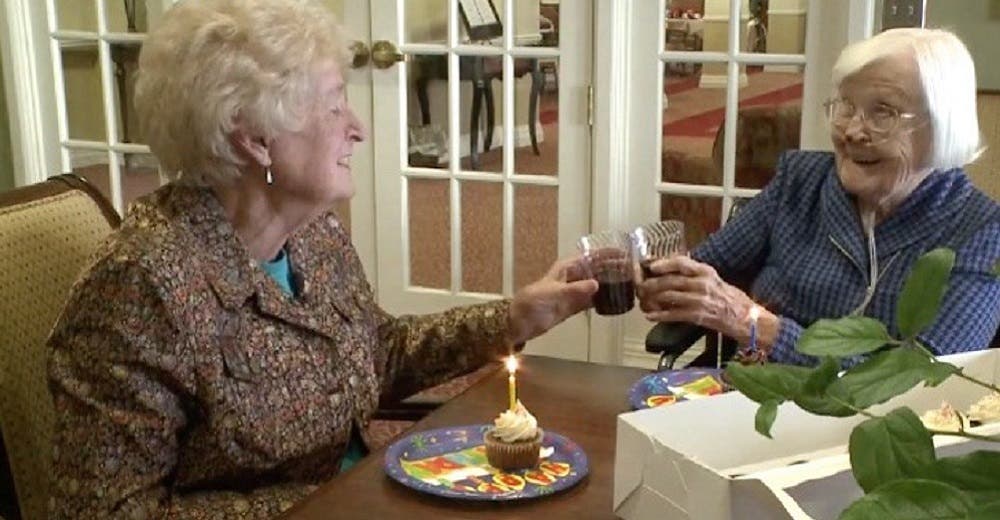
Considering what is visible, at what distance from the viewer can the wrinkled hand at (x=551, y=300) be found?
183cm

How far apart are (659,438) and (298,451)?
25.5 inches

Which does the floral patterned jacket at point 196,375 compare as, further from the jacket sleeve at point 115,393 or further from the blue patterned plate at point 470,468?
the blue patterned plate at point 470,468

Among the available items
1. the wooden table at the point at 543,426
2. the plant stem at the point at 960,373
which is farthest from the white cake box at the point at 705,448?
the plant stem at the point at 960,373

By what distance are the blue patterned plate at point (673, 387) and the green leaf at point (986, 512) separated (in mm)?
1004

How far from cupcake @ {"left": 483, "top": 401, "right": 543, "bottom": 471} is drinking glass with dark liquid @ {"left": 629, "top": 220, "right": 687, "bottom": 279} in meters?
0.52

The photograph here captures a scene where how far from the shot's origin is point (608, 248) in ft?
5.99

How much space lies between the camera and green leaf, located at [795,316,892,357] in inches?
24.1

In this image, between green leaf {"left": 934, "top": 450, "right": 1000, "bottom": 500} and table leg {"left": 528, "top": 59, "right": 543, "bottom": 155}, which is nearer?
green leaf {"left": 934, "top": 450, "right": 1000, "bottom": 500}

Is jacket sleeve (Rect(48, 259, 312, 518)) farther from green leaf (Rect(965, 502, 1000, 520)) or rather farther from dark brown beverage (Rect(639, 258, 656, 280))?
green leaf (Rect(965, 502, 1000, 520))

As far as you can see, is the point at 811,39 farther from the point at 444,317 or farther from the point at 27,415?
the point at 27,415

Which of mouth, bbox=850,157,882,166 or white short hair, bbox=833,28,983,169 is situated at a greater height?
white short hair, bbox=833,28,983,169

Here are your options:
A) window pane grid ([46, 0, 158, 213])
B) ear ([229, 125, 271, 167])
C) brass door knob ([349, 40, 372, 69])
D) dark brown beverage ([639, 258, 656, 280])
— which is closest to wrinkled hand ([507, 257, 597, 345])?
dark brown beverage ([639, 258, 656, 280])

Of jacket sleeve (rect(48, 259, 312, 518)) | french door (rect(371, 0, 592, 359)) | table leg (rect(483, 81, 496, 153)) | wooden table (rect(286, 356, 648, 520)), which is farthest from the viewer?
table leg (rect(483, 81, 496, 153))

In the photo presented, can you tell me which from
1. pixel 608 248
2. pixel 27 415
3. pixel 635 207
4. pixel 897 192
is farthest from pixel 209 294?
pixel 635 207
